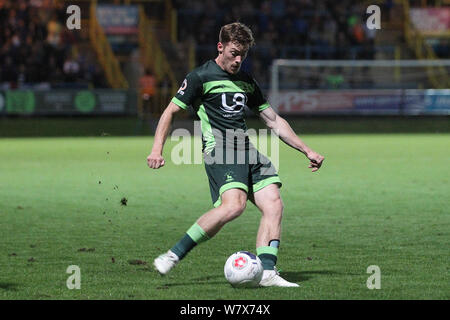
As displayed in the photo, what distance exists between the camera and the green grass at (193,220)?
675cm

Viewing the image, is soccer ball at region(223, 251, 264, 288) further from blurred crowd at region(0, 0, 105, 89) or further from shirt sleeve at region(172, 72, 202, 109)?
blurred crowd at region(0, 0, 105, 89)

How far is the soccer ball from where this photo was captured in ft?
21.5

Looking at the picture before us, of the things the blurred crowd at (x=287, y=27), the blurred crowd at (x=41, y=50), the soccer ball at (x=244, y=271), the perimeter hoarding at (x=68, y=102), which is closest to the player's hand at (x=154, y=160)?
the soccer ball at (x=244, y=271)

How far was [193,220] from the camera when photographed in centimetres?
1062

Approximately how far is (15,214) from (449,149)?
12.4 metres

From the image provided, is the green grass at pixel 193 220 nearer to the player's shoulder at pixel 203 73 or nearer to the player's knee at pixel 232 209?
the player's knee at pixel 232 209

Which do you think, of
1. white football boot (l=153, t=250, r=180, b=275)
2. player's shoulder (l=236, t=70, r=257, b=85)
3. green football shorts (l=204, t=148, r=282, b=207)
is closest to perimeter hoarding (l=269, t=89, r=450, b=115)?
player's shoulder (l=236, t=70, r=257, b=85)

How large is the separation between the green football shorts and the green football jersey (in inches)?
5.3

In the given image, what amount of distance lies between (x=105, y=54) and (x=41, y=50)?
2.38m

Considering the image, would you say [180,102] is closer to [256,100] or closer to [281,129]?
[256,100]

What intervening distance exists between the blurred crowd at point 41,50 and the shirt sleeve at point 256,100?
25.2 m

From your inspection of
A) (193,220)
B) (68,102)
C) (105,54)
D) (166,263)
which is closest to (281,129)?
(166,263)

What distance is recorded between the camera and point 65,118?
32188 millimetres
